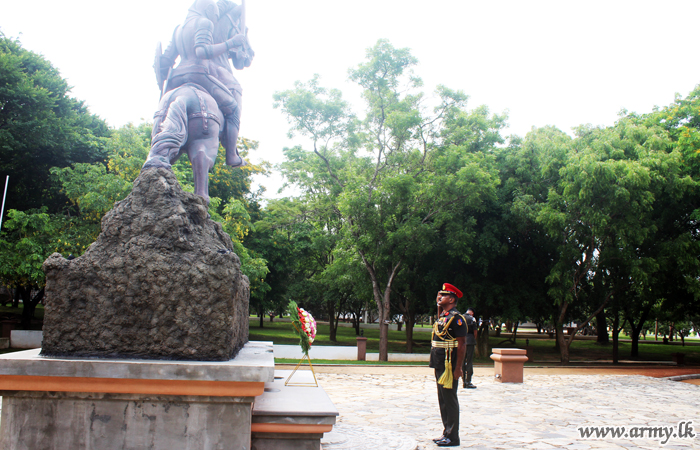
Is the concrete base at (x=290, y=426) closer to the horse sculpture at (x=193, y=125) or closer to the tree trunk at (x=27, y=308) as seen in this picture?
the horse sculpture at (x=193, y=125)

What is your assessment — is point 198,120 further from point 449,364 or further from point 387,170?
point 387,170

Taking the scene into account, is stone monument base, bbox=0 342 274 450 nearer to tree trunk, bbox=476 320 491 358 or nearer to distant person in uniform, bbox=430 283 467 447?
distant person in uniform, bbox=430 283 467 447

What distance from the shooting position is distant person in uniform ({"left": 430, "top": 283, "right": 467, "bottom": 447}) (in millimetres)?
5113

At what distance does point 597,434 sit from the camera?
5926 mm

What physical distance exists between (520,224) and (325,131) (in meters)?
8.60

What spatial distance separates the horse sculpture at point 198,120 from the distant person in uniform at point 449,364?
307cm

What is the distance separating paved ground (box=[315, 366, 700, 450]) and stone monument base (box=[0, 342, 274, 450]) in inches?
65.3

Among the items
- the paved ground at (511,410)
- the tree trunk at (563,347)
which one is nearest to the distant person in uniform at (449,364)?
the paved ground at (511,410)

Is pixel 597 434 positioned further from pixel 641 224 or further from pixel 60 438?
pixel 641 224

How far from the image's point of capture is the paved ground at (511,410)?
212 inches

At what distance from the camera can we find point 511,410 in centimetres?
759

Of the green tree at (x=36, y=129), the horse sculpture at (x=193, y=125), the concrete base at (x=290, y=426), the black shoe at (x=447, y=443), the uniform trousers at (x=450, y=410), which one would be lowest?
the black shoe at (x=447, y=443)

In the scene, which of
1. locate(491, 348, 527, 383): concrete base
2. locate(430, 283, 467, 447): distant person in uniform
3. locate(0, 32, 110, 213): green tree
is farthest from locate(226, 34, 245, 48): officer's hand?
locate(0, 32, 110, 213): green tree

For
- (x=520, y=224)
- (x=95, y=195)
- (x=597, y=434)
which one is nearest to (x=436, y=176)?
(x=520, y=224)
